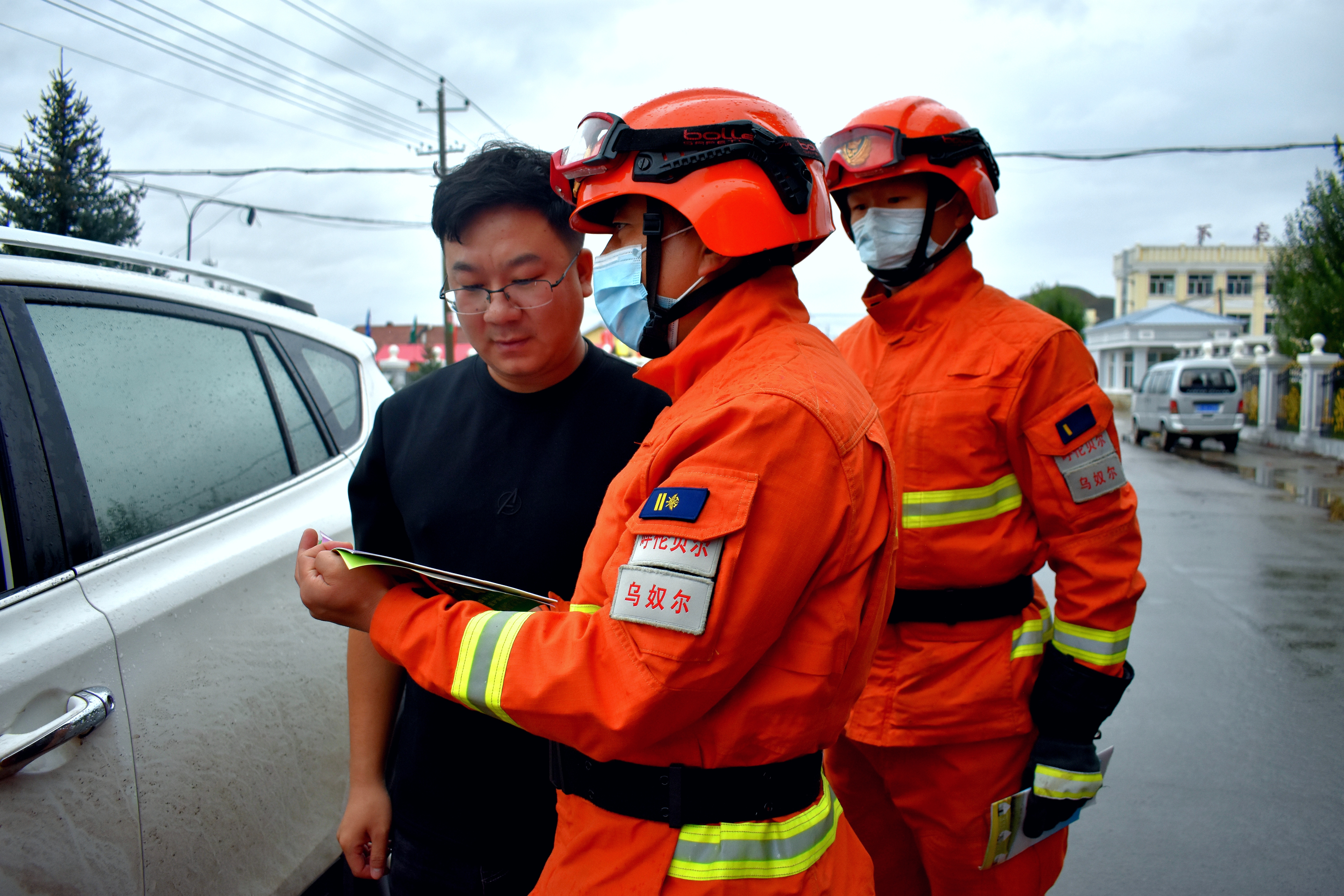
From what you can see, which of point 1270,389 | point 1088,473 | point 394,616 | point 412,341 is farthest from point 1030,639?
point 412,341

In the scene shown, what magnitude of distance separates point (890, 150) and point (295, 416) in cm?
186

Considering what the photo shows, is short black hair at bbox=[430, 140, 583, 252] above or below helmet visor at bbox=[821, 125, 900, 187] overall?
below

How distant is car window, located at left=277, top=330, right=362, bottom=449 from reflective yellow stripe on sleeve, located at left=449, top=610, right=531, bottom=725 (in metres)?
1.66

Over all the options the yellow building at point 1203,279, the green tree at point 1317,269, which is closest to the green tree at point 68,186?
the green tree at point 1317,269

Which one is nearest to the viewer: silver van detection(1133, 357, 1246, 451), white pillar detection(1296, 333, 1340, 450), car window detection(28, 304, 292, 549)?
car window detection(28, 304, 292, 549)

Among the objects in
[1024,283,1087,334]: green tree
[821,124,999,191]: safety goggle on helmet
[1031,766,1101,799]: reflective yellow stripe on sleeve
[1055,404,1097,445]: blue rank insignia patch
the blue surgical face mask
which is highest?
[1024,283,1087,334]: green tree

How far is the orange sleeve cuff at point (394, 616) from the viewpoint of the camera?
125cm

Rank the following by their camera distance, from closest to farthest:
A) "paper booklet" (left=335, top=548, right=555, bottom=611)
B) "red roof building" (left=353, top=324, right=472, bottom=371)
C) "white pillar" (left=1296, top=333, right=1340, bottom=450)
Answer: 1. "paper booklet" (left=335, top=548, right=555, bottom=611)
2. "white pillar" (left=1296, top=333, right=1340, bottom=450)
3. "red roof building" (left=353, top=324, right=472, bottom=371)

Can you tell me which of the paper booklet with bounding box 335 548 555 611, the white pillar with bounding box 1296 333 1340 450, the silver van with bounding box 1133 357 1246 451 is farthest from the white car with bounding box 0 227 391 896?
the silver van with bounding box 1133 357 1246 451

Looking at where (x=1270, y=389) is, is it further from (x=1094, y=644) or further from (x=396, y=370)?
(x=1094, y=644)

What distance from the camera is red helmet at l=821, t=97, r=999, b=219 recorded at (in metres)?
2.37

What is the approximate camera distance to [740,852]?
120cm

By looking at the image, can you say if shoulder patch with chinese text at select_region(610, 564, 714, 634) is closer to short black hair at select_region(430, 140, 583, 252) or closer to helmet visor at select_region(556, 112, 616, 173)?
helmet visor at select_region(556, 112, 616, 173)

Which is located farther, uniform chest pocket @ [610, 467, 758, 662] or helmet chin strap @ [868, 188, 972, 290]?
helmet chin strap @ [868, 188, 972, 290]
